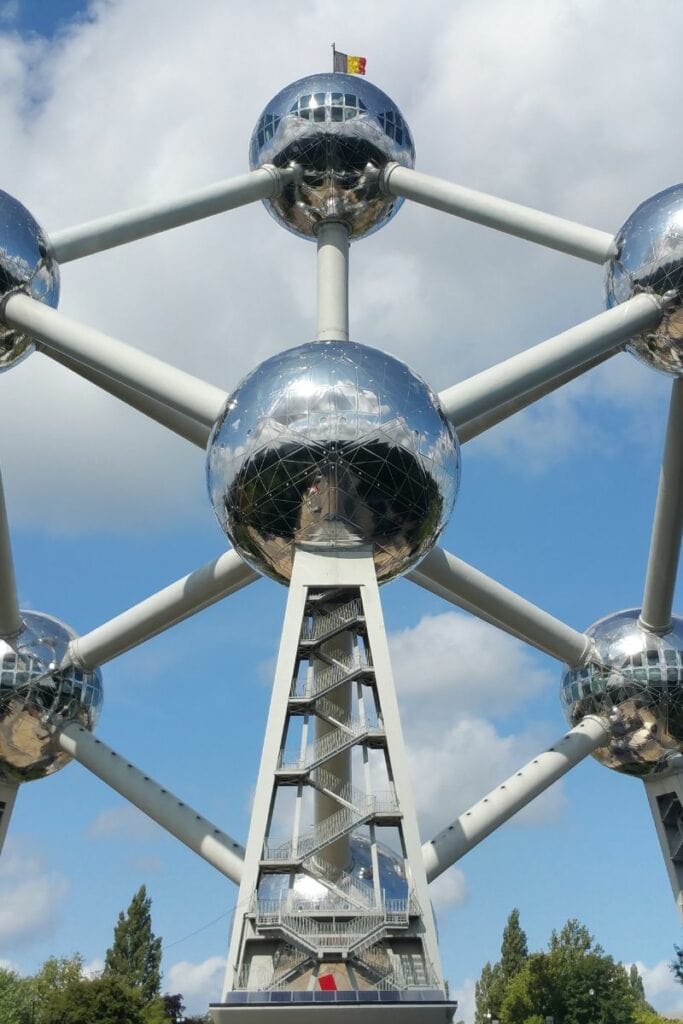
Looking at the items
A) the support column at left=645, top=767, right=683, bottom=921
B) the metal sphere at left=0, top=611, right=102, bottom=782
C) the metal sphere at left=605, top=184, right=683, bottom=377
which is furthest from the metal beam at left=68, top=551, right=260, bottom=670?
the support column at left=645, top=767, right=683, bottom=921

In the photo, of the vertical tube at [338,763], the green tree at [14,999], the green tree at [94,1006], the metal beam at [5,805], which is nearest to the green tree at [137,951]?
the green tree at [14,999]

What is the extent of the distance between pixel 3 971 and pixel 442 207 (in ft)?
111

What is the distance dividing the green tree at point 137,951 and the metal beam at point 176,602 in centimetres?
3097

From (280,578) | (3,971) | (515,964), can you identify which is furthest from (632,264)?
(515,964)

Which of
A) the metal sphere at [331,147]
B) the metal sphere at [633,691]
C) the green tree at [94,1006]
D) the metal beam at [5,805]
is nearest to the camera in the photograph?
the metal sphere at [633,691]

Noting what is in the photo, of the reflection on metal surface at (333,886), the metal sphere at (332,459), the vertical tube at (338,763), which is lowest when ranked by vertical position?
the reflection on metal surface at (333,886)

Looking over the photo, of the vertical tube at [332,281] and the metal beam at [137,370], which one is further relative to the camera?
the vertical tube at [332,281]

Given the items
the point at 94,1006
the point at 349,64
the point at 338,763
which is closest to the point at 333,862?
the point at 338,763

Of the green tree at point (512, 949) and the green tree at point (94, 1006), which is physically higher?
the green tree at point (512, 949)

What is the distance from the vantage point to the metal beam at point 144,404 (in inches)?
685

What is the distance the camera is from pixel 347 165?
20.4 meters

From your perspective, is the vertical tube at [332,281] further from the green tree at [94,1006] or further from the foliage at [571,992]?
the foliage at [571,992]

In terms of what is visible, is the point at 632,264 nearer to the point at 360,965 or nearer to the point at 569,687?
the point at 569,687

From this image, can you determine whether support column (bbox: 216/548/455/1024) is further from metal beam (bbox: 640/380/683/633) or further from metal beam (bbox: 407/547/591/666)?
metal beam (bbox: 640/380/683/633)
